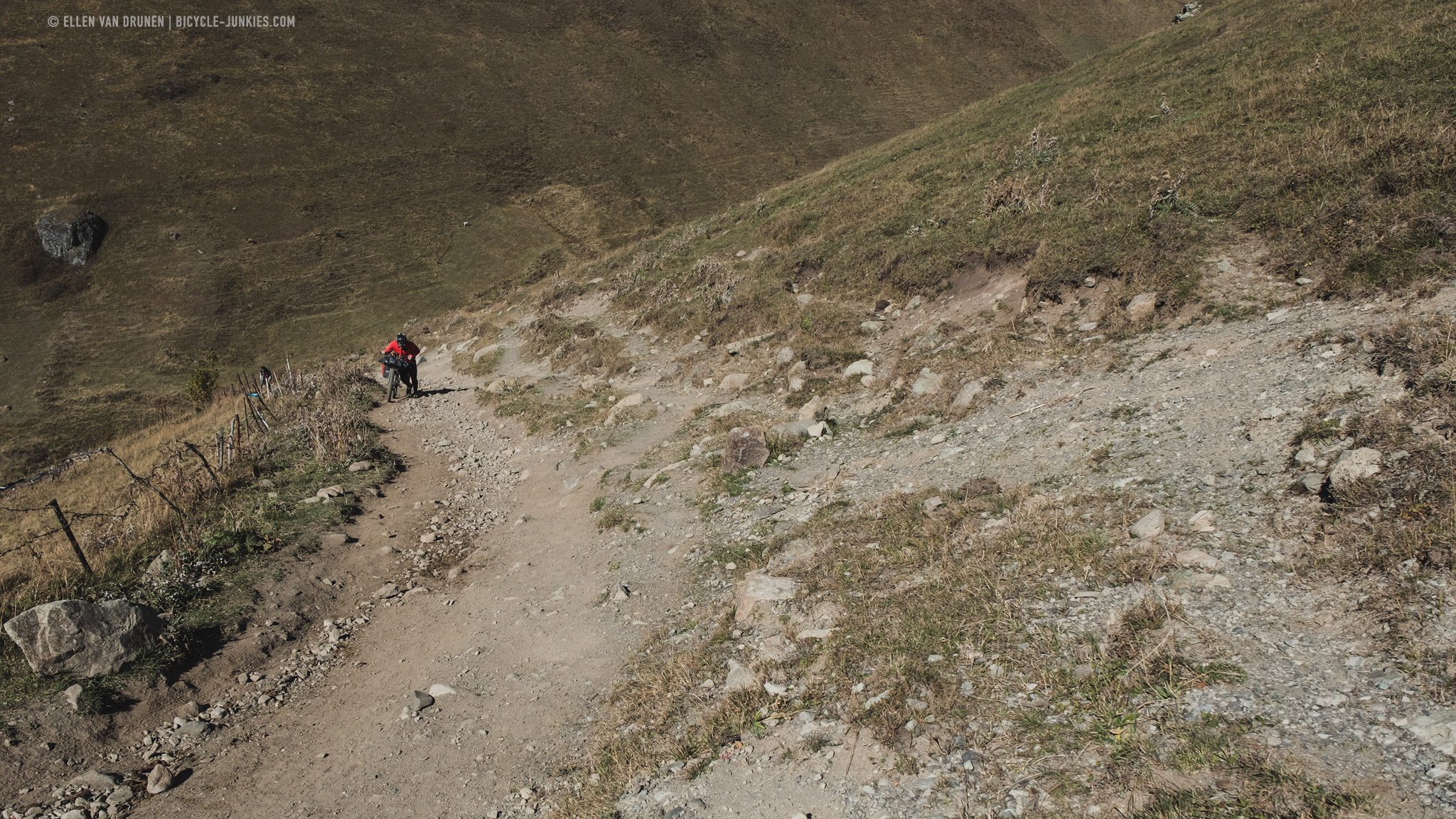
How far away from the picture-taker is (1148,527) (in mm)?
6797

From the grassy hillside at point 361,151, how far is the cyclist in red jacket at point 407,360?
30.0 metres

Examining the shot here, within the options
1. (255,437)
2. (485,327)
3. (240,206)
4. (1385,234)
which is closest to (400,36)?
(240,206)

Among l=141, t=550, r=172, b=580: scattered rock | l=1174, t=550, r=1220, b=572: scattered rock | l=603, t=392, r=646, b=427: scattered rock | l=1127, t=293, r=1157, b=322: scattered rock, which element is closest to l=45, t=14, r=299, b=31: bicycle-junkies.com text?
l=603, t=392, r=646, b=427: scattered rock

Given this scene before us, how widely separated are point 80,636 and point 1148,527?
11.7m

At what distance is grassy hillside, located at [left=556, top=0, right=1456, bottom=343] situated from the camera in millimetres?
10836

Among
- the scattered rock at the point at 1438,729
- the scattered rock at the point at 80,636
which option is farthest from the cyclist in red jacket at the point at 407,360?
the scattered rock at the point at 1438,729

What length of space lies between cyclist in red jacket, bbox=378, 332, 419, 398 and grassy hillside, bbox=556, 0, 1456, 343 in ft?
25.1

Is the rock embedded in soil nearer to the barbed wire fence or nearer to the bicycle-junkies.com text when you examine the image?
the barbed wire fence

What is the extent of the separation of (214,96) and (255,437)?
7226 cm

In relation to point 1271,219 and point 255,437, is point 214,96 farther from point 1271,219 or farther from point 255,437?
point 1271,219

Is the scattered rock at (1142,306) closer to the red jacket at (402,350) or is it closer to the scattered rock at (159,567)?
the scattered rock at (159,567)

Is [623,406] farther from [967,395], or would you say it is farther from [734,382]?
[967,395]

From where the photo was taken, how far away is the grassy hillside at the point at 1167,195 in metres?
10.8

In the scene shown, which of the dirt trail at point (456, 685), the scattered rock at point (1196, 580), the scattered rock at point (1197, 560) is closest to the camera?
the scattered rock at point (1196, 580)
